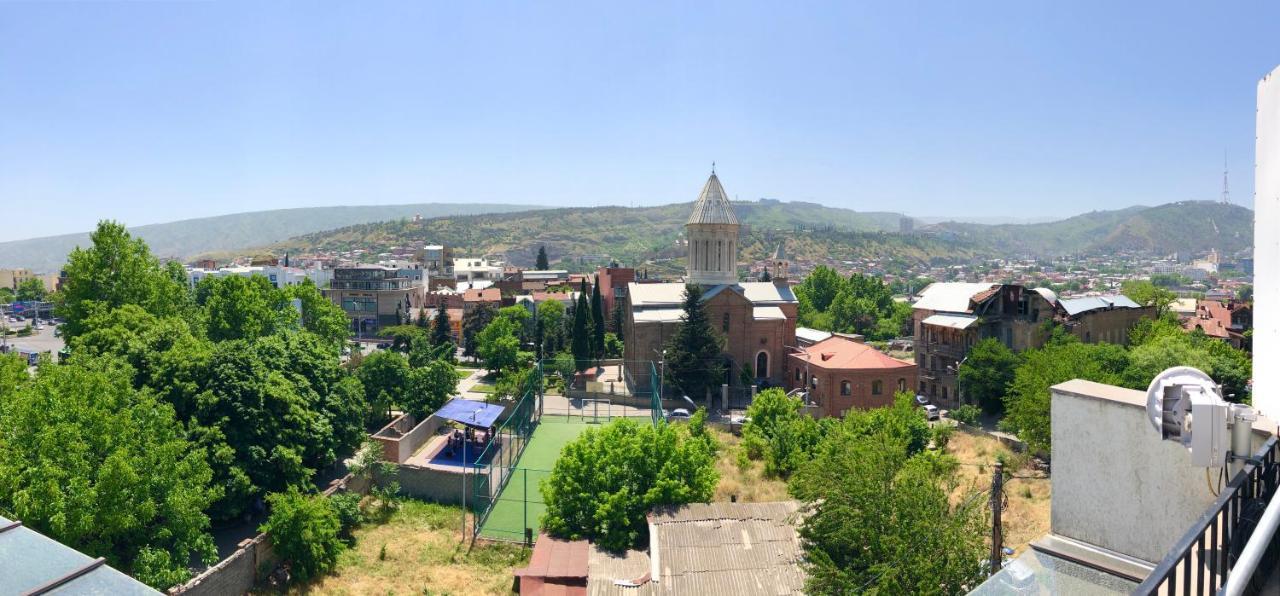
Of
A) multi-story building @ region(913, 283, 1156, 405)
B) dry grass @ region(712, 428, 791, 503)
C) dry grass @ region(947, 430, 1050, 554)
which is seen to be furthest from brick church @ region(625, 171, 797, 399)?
dry grass @ region(712, 428, 791, 503)

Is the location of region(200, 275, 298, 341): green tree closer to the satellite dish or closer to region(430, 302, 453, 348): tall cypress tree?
region(430, 302, 453, 348): tall cypress tree

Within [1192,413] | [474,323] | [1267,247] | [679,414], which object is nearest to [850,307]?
[474,323]

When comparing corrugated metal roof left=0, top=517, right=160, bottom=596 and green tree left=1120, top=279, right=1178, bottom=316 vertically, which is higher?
corrugated metal roof left=0, top=517, right=160, bottom=596

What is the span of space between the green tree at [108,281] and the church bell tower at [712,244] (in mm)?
25857

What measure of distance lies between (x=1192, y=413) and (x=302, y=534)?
19052mm

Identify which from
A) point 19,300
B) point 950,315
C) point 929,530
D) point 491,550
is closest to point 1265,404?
point 929,530

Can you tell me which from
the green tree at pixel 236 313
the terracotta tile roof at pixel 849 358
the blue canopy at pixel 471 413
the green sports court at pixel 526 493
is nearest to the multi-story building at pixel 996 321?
the terracotta tile roof at pixel 849 358

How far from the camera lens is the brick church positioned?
4038 cm

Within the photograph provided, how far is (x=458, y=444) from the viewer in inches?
1148

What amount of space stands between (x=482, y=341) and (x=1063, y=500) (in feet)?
141

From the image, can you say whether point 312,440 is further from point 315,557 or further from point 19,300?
point 19,300

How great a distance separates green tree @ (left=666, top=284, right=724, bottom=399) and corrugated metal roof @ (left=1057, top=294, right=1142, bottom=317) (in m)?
18.2

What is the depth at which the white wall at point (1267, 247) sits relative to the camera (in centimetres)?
574

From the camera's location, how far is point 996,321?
3881cm
